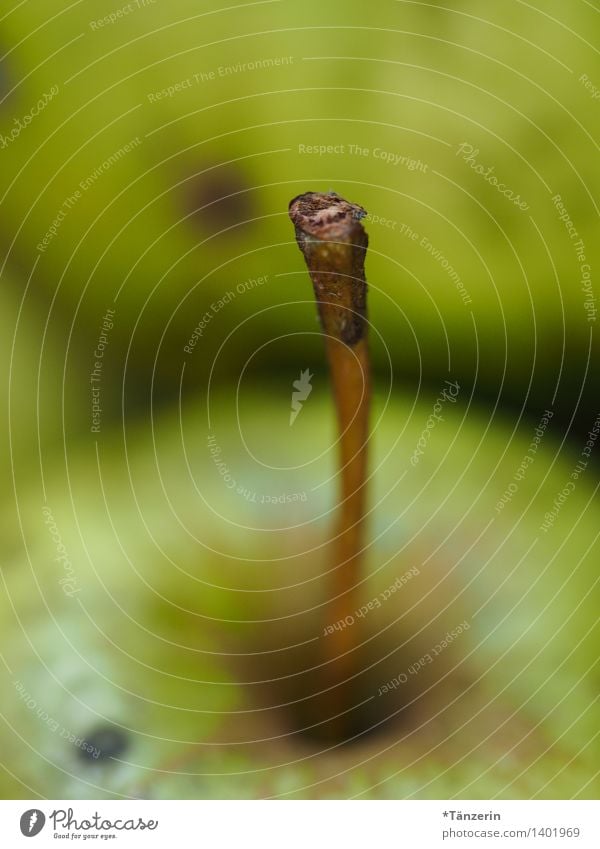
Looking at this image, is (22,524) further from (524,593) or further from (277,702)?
(524,593)

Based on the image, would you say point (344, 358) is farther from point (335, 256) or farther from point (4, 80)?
point (4, 80)
